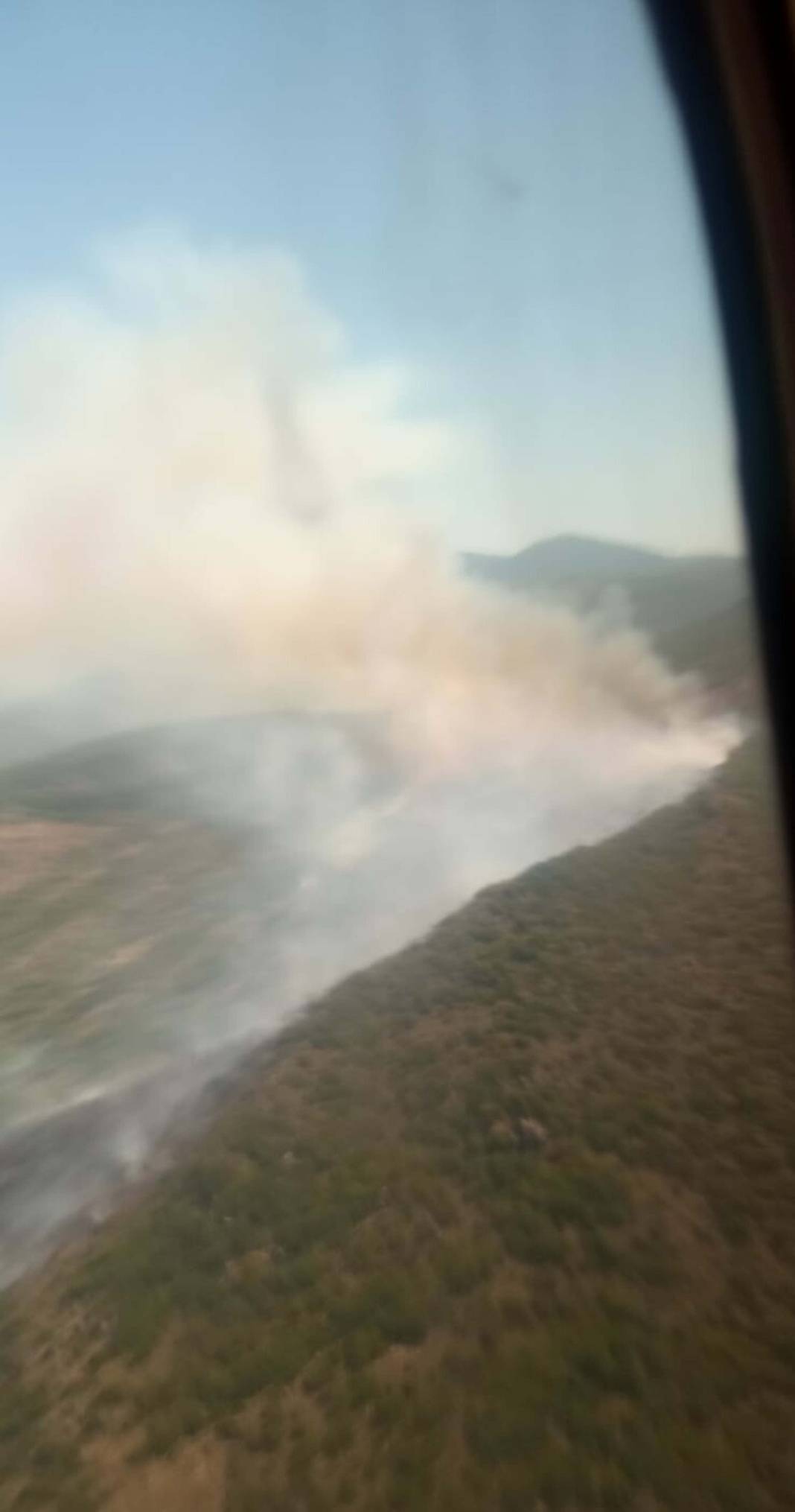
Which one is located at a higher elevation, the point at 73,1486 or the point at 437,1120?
the point at 437,1120

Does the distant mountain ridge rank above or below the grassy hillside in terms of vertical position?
above

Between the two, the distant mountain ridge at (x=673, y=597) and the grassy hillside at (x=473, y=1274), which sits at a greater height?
the distant mountain ridge at (x=673, y=597)

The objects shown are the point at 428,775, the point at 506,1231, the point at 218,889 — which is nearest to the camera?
the point at 506,1231

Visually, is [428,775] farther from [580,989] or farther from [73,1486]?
[73,1486]

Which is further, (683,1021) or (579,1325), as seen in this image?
(683,1021)

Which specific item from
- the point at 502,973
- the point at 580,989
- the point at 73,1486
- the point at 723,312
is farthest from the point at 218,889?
the point at 723,312

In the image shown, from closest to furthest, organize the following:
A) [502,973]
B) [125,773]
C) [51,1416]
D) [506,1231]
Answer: [51,1416] < [506,1231] < [502,973] < [125,773]

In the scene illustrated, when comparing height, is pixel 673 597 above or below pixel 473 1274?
above

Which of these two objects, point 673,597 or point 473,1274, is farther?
point 673,597
